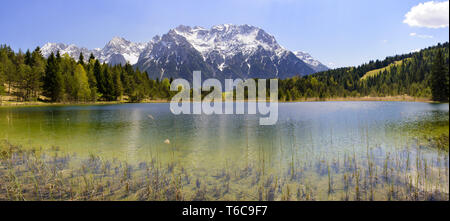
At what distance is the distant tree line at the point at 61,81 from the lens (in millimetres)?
95125

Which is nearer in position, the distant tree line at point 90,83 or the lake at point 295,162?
the lake at point 295,162

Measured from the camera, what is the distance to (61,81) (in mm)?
99375

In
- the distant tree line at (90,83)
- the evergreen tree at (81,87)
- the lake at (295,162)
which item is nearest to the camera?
the lake at (295,162)

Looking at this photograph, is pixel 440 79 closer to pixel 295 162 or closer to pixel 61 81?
pixel 295 162

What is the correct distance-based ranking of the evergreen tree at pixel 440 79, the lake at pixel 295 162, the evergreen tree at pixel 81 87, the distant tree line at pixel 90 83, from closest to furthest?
1. the lake at pixel 295 162
2. the evergreen tree at pixel 440 79
3. the distant tree line at pixel 90 83
4. the evergreen tree at pixel 81 87

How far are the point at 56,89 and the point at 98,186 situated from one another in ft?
375

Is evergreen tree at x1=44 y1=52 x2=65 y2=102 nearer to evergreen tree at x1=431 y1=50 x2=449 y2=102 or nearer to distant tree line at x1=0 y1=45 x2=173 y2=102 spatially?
distant tree line at x1=0 y1=45 x2=173 y2=102

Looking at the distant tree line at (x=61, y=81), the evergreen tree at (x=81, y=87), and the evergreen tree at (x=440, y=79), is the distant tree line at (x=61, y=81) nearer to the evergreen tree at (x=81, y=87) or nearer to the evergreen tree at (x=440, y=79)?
the evergreen tree at (x=81, y=87)

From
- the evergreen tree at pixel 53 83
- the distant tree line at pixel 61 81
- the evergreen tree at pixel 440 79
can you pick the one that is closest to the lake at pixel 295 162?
the evergreen tree at pixel 440 79

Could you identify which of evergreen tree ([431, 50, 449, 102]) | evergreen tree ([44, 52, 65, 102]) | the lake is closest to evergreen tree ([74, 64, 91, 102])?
evergreen tree ([44, 52, 65, 102])

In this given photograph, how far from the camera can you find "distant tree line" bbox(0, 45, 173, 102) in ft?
312

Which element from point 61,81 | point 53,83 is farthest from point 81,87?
point 53,83

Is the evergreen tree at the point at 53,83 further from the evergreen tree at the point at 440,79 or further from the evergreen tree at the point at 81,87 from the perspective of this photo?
the evergreen tree at the point at 440,79

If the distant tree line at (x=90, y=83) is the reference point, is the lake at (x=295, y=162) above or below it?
below
